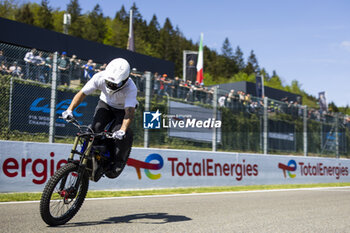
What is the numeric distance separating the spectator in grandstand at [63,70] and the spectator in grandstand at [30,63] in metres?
0.61

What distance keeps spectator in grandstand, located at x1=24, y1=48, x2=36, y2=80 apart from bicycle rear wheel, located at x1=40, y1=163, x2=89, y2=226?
5295mm

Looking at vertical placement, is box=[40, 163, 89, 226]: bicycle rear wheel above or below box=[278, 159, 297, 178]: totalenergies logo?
above

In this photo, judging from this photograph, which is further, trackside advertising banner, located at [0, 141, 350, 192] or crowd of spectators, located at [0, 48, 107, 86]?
crowd of spectators, located at [0, 48, 107, 86]

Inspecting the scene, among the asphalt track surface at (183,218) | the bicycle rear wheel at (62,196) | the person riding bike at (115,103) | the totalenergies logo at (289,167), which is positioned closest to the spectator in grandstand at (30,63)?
the asphalt track surface at (183,218)

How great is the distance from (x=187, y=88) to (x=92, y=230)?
8639mm

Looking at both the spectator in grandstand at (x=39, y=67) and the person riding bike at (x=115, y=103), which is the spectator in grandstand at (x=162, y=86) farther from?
the person riding bike at (x=115, y=103)

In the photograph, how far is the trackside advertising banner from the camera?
8.58 m

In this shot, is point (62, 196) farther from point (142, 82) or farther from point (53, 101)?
point (142, 82)

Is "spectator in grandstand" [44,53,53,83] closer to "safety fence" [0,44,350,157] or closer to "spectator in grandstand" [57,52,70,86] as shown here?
"safety fence" [0,44,350,157]

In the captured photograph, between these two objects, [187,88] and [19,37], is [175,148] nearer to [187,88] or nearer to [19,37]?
[187,88]

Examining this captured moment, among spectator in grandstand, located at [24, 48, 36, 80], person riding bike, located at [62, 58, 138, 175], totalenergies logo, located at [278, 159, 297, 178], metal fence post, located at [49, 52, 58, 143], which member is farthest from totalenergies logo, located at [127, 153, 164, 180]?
totalenergies logo, located at [278, 159, 297, 178]

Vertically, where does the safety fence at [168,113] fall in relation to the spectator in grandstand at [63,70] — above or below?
below

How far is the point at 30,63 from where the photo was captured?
9.45 metres

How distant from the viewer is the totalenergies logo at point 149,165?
1072cm
